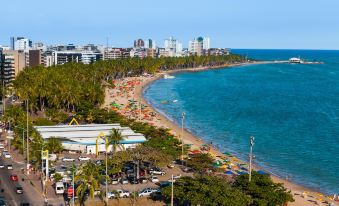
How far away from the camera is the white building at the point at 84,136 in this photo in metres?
72.9

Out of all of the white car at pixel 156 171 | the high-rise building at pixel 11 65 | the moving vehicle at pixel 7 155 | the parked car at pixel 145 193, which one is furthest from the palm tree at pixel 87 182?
the high-rise building at pixel 11 65

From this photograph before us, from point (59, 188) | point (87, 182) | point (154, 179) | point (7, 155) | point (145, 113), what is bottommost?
point (154, 179)

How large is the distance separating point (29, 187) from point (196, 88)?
441 feet

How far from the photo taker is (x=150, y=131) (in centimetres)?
7962

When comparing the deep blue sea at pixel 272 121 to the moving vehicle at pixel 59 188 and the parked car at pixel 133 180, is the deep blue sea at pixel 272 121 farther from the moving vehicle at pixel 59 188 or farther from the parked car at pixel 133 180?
the moving vehicle at pixel 59 188

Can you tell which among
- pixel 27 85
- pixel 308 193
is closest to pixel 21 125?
pixel 27 85

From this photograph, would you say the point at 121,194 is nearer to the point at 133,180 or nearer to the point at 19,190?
the point at 133,180

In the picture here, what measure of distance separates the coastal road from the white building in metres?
12.9

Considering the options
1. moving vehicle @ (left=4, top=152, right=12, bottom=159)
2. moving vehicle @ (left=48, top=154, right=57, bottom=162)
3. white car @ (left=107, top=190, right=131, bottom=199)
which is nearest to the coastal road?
moving vehicle @ (left=48, top=154, right=57, bottom=162)

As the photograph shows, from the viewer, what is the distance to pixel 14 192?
171ft

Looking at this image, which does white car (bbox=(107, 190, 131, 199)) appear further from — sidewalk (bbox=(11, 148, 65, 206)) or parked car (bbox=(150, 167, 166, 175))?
parked car (bbox=(150, 167, 166, 175))

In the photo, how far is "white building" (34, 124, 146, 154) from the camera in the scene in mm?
72875

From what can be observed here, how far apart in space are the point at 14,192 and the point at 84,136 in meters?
24.8

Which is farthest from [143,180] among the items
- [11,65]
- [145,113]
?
[11,65]
